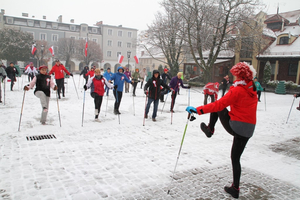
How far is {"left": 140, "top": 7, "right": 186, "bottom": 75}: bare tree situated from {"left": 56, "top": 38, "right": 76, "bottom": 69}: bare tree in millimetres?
28124

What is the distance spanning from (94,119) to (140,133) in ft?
7.79

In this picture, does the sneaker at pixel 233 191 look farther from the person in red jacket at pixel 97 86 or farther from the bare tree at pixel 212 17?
the bare tree at pixel 212 17

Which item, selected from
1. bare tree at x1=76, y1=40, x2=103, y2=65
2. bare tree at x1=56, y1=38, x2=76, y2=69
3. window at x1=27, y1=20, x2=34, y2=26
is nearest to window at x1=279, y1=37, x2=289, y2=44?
bare tree at x1=76, y1=40, x2=103, y2=65

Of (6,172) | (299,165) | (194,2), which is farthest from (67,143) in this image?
(194,2)

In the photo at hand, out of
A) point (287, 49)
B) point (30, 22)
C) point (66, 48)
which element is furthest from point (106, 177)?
point (30, 22)

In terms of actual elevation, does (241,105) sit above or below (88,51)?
below

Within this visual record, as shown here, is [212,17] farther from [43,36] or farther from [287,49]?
[43,36]

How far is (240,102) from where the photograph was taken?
3.26 meters

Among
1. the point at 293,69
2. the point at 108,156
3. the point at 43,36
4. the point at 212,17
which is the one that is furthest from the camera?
the point at 43,36

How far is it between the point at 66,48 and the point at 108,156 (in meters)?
54.9

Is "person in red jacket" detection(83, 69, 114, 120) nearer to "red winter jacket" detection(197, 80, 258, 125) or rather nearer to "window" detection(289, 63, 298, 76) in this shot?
"red winter jacket" detection(197, 80, 258, 125)

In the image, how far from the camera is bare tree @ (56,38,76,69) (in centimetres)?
5431

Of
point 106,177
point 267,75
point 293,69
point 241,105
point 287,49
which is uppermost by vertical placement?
point 287,49

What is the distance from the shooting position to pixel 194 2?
24016mm
